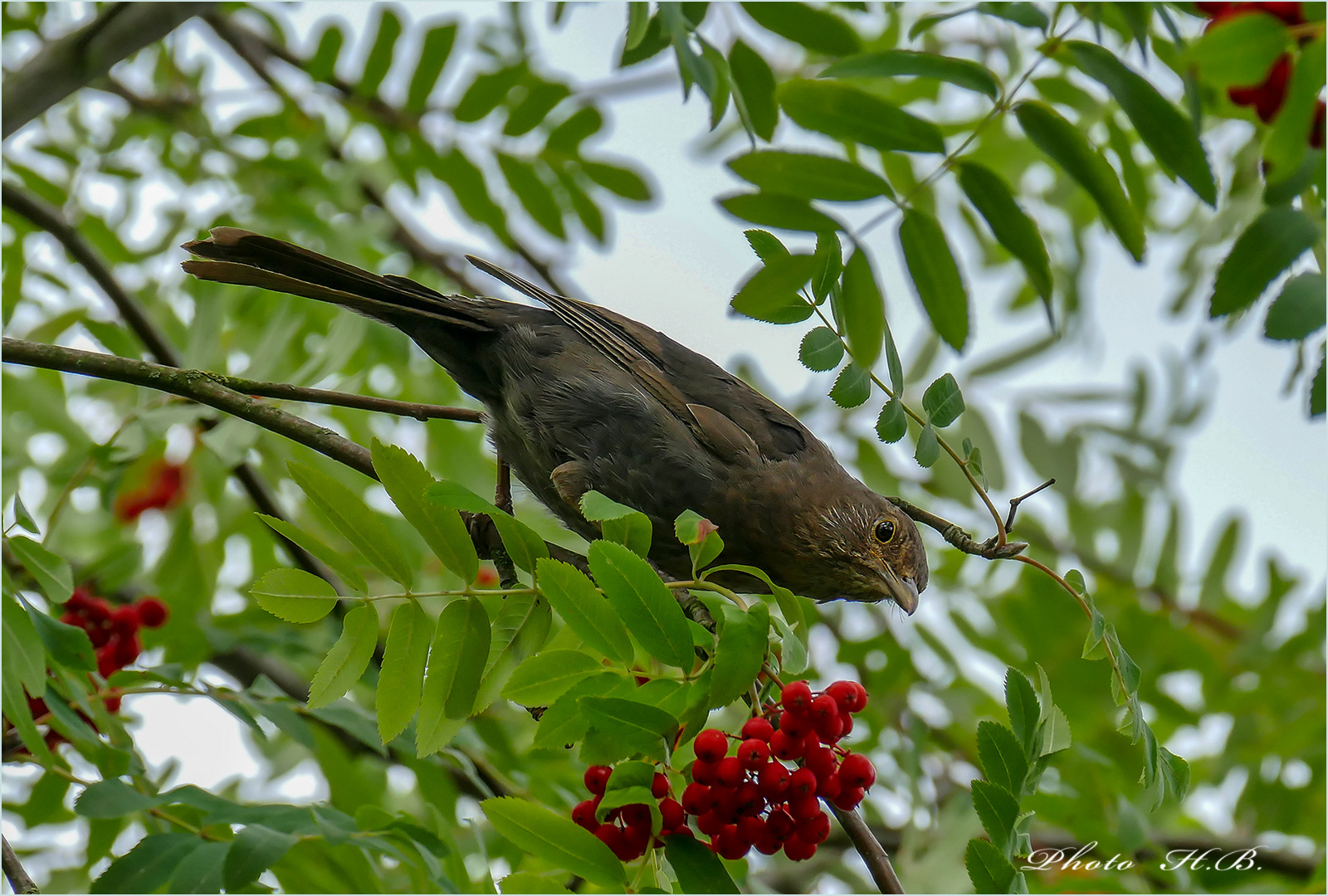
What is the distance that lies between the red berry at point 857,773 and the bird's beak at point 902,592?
3.80ft

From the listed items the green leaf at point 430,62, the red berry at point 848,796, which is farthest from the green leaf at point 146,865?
the green leaf at point 430,62

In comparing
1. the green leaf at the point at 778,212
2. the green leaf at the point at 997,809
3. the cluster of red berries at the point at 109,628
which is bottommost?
the green leaf at the point at 997,809

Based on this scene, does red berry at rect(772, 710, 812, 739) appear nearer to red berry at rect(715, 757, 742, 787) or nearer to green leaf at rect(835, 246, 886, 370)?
red berry at rect(715, 757, 742, 787)

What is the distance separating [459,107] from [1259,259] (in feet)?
10.3

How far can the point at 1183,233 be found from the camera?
17.7 ft

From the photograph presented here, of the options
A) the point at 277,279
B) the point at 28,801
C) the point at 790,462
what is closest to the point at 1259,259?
the point at 790,462

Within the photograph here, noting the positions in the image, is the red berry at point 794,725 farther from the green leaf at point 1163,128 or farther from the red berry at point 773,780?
the green leaf at point 1163,128

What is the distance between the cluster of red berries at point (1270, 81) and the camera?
2.78 metres

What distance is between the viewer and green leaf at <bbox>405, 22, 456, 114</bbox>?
458 cm

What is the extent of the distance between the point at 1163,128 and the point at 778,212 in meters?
0.98

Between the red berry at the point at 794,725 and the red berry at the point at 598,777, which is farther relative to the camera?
the red berry at the point at 598,777

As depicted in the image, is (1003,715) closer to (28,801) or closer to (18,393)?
(28,801)

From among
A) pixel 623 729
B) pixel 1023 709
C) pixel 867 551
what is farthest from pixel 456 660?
pixel 867 551

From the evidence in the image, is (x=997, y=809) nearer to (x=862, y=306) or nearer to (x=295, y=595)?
(x=862, y=306)
